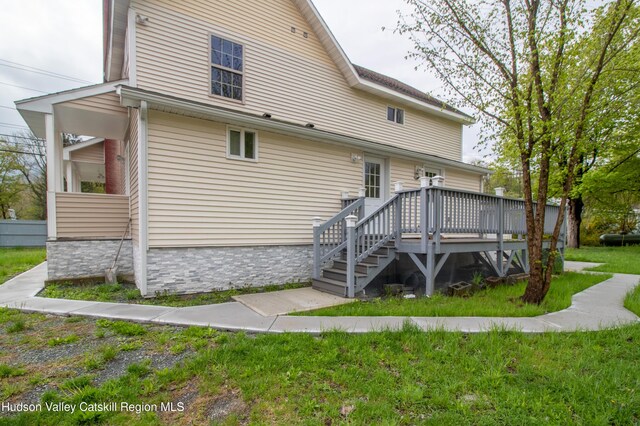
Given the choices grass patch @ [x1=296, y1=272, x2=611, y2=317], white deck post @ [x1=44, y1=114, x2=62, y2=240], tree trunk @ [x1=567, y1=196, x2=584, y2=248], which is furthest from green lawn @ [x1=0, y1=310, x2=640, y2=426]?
tree trunk @ [x1=567, y1=196, x2=584, y2=248]

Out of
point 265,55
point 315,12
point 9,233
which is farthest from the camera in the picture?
point 9,233

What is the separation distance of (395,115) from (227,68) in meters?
5.84

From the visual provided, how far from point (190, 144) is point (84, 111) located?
8.68 ft

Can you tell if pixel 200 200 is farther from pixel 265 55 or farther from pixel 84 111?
pixel 265 55

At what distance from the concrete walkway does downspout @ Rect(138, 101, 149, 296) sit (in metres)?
0.80

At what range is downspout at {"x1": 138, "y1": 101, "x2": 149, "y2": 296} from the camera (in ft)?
18.6

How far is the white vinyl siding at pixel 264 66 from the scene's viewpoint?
6.32 m

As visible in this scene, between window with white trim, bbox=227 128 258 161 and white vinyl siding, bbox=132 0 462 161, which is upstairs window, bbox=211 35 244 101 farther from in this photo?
window with white trim, bbox=227 128 258 161

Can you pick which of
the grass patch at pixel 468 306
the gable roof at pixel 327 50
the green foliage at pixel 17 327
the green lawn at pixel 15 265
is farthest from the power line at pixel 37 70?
the grass patch at pixel 468 306

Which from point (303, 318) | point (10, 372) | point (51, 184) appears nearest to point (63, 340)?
point (10, 372)

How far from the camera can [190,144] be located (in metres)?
6.17

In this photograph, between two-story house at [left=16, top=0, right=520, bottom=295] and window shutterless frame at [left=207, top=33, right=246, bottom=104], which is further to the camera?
window shutterless frame at [left=207, top=33, right=246, bottom=104]

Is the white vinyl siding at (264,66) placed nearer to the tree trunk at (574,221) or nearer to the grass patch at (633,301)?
the grass patch at (633,301)

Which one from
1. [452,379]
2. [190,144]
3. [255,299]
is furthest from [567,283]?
[190,144]
